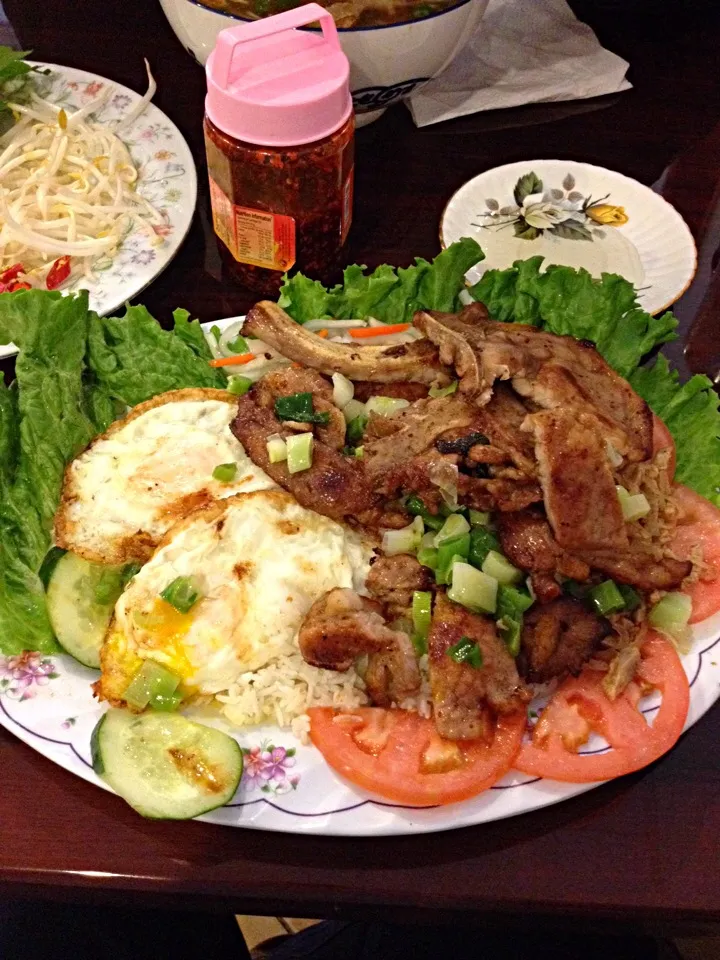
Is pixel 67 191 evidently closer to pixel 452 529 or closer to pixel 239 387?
pixel 239 387

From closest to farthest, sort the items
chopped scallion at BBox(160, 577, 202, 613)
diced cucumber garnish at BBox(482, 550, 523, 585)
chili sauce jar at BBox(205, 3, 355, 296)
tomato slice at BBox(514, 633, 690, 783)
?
tomato slice at BBox(514, 633, 690, 783) < chopped scallion at BBox(160, 577, 202, 613) < diced cucumber garnish at BBox(482, 550, 523, 585) < chili sauce jar at BBox(205, 3, 355, 296)

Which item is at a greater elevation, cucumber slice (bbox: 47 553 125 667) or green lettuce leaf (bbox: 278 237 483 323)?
green lettuce leaf (bbox: 278 237 483 323)

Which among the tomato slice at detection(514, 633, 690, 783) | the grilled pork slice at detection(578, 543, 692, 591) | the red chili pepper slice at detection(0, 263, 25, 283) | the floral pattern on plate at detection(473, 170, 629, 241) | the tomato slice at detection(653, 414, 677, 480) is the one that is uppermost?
the floral pattern on plate at detection(473, 170, 629, 241)

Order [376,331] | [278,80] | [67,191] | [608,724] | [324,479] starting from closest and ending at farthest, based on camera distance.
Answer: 1. [608,724]
2. [324,479]
3. [278,80]
4. [376,331]
5. [67,191]

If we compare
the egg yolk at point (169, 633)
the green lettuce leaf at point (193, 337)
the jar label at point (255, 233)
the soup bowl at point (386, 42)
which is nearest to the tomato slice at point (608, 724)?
the egg yolk at point (169, 633)

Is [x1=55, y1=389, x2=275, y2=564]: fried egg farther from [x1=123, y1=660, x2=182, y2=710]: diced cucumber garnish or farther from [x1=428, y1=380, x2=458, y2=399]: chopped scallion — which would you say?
[x1=428, y1=380, x2=458, y2=399]: chopped scallion

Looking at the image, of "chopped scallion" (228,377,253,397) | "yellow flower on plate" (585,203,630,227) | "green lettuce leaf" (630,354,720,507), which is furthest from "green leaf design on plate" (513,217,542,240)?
"chopped scallion" (228,377,253,397)

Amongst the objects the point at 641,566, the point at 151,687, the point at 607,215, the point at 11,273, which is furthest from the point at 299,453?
the point at 607,215

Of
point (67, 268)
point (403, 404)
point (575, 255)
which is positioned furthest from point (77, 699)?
point (575, 255)
